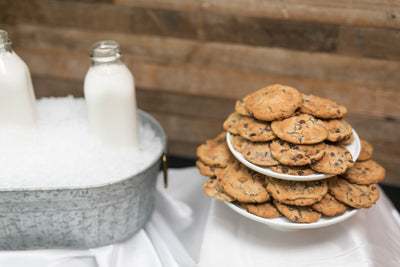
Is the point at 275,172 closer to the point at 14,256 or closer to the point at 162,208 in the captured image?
the point at 162,208

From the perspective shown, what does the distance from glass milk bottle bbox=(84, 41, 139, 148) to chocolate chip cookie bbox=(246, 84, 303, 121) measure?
0.26 m

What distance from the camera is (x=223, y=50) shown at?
108 centimetres

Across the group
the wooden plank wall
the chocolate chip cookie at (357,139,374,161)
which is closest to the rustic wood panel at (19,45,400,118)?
the wooden plank wall

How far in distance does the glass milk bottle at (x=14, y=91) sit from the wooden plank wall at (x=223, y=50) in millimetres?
399

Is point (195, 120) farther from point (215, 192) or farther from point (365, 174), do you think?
point (365, 174)

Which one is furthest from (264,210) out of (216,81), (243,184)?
(216,81)

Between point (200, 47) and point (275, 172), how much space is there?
1.78ft

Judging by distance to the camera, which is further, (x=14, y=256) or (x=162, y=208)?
(x=162, y=208)

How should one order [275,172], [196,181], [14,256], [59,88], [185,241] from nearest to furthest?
[275,172] < [14,256] < [185,241] < [196,181] < [59,88]

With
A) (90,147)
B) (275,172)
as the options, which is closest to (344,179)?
(275,172)

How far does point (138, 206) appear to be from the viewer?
0.84 metres

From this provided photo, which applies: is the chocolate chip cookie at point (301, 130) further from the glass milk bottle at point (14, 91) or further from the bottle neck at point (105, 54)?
the glass milk bottle at point (14, 91)

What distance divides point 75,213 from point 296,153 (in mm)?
459

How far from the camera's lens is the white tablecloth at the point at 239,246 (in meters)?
0.78
